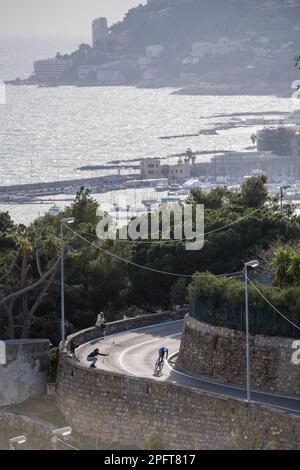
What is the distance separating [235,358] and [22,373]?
488 cm

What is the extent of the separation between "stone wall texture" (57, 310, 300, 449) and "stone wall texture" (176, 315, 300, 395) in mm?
1975

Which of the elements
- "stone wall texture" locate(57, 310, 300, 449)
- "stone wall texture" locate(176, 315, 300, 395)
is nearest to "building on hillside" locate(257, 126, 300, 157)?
"stone wall texture" locate(176, 315, 300, 395)

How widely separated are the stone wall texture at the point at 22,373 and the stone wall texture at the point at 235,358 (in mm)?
2933

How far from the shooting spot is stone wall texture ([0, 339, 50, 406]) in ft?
112

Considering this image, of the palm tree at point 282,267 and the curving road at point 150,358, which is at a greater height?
the palm tree at point 282,267

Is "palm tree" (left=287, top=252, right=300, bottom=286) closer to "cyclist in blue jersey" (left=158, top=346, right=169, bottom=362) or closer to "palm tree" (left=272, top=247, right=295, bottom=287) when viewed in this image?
"palm tree" (left=272, top=247, right=295, bottom=287)

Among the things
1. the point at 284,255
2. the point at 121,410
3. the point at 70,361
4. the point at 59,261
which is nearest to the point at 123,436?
the point at 121,410

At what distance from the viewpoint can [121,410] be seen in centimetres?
3102

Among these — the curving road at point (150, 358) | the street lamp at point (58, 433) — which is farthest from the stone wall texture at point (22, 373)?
the street lamp at point (58, 433)

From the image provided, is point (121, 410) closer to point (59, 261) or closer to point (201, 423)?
point (201, 423)

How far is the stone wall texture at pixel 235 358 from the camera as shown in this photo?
30.9 metres

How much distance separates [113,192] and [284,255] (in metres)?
115

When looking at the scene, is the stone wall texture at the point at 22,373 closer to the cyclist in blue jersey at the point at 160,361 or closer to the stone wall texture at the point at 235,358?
the cyclist in blue jersey at the point at 160,361
